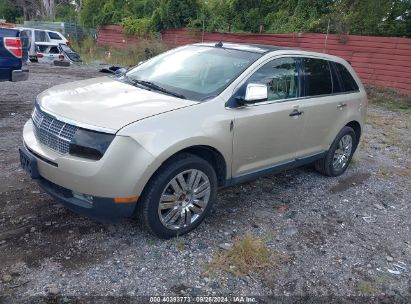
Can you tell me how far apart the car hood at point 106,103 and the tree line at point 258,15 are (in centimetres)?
1375

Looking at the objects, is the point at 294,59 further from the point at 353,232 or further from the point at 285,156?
the point at 353,232

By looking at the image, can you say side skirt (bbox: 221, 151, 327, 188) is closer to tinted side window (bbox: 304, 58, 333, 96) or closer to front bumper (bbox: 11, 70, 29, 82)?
tinted side window (bbox: 304, 58, 333, 96)

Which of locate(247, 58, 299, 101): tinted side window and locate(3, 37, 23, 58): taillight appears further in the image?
locate(3, 37, 23, 58): taillight

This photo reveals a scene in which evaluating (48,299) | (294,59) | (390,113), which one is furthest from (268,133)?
(390,113)

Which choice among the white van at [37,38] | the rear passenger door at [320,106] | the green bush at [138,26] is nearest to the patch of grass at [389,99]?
the rear passenger door at [320,106]

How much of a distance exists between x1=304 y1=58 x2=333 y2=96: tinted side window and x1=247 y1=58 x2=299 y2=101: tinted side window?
0.74ft

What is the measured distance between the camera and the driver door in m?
3.90

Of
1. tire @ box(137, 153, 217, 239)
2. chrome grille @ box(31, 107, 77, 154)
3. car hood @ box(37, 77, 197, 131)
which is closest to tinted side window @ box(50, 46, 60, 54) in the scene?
car hood @ box(37, 77, 197, 131)

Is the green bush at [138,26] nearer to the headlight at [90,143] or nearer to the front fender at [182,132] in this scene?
the front fender at [182,132]

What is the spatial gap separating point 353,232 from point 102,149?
8.82ft

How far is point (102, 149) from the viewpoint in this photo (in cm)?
304

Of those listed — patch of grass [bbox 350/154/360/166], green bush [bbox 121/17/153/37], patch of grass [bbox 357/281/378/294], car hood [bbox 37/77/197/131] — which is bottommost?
patch of grass [bbox 357/281/378/294]

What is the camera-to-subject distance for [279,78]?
14.3 ft

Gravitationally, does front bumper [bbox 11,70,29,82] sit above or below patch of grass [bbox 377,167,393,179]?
above
